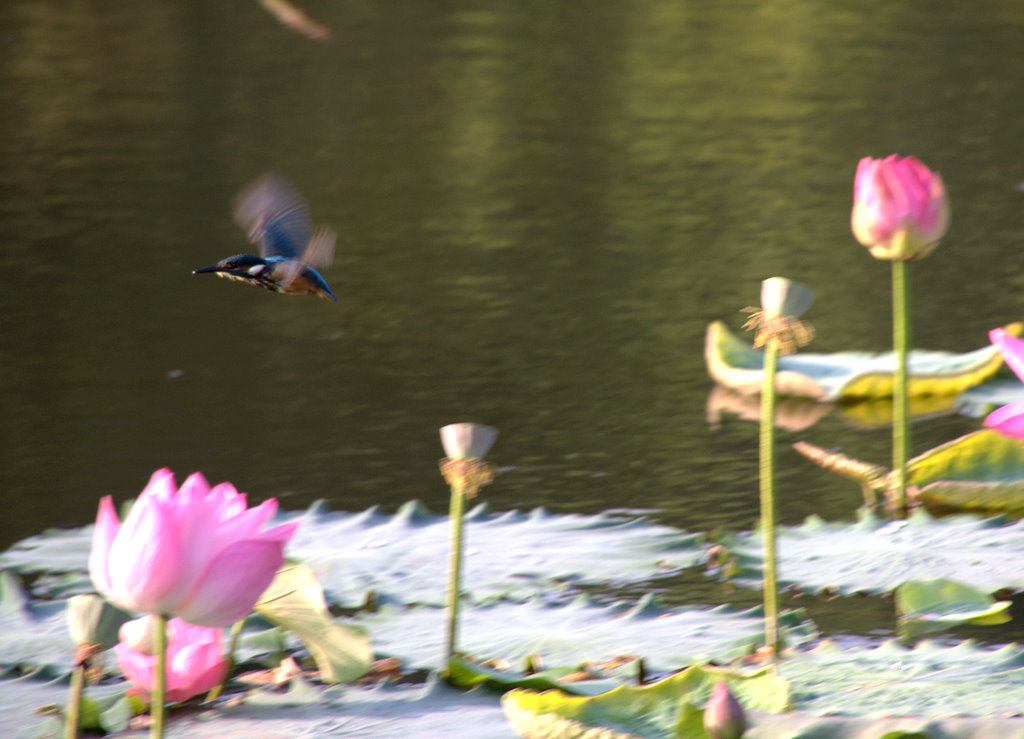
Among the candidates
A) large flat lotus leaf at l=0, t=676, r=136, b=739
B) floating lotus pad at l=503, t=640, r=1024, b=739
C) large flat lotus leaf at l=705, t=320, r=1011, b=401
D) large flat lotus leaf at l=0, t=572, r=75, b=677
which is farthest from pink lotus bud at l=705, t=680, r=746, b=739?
large flat lotus leaf at l=705, t=320, r=1011, b=401

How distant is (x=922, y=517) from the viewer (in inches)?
63.8

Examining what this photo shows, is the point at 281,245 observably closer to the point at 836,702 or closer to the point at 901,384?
the point at 836,702

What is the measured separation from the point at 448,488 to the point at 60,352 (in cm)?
121

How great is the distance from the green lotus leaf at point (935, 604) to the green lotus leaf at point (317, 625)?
514 mm

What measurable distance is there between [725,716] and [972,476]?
0.91 metres

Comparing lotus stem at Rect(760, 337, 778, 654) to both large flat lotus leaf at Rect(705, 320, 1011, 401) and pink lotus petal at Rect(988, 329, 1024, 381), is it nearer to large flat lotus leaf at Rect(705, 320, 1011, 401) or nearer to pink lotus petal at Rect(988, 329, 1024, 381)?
pink lotus petal at Rect(988, 329, 1024, 381)

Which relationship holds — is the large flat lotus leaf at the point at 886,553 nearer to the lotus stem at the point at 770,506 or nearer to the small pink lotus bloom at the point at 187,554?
the lotus stem at the point at 770,506

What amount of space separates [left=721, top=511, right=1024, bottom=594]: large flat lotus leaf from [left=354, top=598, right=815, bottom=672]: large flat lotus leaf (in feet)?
0.34

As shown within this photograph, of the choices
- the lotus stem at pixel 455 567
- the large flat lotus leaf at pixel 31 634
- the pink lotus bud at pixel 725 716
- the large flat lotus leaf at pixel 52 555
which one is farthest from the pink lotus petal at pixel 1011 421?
the large flat lotus leaf at pixel 52 555

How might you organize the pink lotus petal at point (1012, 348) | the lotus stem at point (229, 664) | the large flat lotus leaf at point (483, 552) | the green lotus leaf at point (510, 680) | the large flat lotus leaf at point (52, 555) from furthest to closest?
the large flat lotus leaf at point (52, 555)
the large flat lotus leaf at point (483, 552)
the lotus stem at point (229, 664)
the green lotus leaf at point (510, 680)
the pink lotus petal at point (1012, 348)

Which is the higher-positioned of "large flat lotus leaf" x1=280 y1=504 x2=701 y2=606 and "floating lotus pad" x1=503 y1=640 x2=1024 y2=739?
"large flat lotus leaf" x1=280 y1=504 x2=701 y2=606

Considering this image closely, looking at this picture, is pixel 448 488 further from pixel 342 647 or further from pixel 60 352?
pixel 60 352

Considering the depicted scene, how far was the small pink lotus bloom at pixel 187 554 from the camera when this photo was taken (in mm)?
995

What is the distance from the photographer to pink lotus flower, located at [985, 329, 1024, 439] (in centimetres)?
112
